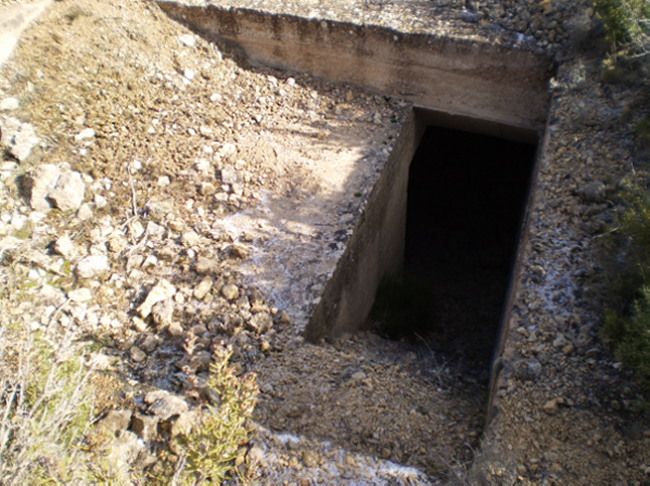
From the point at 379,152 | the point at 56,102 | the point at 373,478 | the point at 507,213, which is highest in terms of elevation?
the point at 507,213

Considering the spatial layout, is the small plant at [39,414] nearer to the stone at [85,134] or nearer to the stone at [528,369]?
the stone at [85,134]

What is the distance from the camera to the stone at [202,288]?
13.5ft

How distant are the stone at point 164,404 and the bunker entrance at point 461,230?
3319mm

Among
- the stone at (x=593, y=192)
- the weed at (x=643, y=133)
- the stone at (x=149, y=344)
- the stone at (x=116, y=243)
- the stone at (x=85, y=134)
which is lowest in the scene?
the stone at (x=149, y=344)

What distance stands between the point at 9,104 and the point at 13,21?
39.2 inches

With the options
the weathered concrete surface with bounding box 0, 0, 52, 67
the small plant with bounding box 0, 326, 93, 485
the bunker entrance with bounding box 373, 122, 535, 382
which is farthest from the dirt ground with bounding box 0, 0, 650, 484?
the bunker entrance with bounding box 373, 122, 535, 382

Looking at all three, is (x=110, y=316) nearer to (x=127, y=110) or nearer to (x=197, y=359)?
(x=197, y=359)

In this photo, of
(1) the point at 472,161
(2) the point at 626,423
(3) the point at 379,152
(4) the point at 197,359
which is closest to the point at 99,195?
(4) the point at 197,359

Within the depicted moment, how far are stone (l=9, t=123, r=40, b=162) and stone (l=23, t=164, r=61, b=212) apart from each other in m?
0.22

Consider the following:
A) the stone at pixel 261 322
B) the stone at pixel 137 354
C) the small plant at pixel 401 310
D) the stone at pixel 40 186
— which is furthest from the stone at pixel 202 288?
the small plant at pixel 401 310

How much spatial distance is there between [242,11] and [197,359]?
3978mm

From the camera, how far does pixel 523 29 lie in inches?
219

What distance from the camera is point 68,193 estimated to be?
4566mm

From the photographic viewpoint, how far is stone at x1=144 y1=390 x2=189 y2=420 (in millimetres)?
3230
